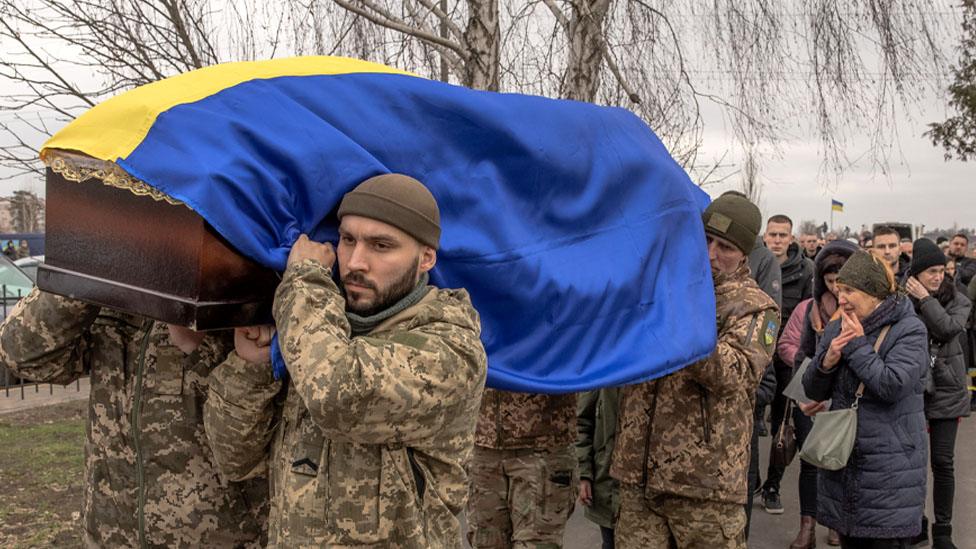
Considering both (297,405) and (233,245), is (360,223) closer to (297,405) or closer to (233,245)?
(233,245)

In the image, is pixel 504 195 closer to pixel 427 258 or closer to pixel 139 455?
pixel 427 258

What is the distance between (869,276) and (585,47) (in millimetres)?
2325

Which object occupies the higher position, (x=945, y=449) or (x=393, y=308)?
(x=393, y=308)

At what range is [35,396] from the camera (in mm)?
9562

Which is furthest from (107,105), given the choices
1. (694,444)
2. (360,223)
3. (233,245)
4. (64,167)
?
(694,444)

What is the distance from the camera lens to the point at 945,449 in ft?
17.6

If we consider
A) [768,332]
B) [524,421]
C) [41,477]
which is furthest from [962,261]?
[41,477]

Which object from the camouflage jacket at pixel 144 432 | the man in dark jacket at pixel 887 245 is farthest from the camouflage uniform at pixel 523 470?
the man in dark jacket at pixel 887 245

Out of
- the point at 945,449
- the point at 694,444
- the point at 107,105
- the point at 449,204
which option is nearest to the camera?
the point at 107,105

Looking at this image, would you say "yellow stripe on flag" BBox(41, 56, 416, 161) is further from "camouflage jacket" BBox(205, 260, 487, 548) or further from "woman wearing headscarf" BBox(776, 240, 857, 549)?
"woman wearing headscarf" BBox(776, 240, 857, 549)

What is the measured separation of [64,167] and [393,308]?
0.94 meters

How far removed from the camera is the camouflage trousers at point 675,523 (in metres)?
3.48

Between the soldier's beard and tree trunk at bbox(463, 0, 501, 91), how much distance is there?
312cm

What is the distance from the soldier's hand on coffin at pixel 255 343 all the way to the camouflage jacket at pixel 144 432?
0.27 m
